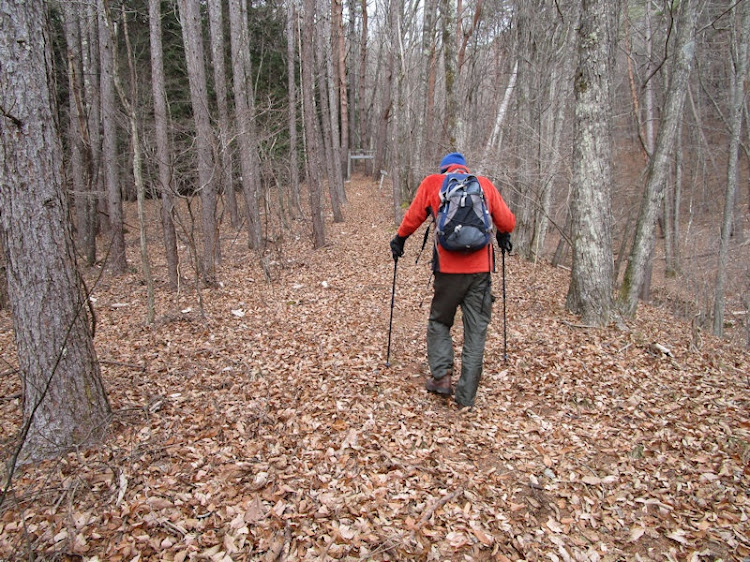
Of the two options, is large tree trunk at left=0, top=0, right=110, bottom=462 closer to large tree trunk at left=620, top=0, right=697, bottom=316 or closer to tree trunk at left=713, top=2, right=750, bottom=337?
large tree trunk at left=620, top=0, right=697, bottom=316

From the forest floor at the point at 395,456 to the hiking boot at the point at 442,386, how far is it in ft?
0.43

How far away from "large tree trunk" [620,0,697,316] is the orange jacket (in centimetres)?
384

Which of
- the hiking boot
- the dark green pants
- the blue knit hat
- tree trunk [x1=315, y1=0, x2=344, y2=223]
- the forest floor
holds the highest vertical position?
tree trunk [x1=315, y1=0, x2=344, y2=223]

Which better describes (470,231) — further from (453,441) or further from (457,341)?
(457,341)

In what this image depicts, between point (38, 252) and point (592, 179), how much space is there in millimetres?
5963

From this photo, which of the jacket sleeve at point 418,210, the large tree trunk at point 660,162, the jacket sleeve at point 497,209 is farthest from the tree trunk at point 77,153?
the large tree trunk at point 660,162

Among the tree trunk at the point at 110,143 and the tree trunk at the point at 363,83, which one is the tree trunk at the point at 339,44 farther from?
the tree trunk at the point at 110,143

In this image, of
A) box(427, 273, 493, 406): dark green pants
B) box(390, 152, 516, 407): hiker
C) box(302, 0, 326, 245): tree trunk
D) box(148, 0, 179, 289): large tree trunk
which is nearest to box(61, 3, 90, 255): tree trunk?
box(148, 0, 179, 289): large tree trunk

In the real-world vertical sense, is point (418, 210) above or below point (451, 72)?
below

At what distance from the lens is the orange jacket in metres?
4.04

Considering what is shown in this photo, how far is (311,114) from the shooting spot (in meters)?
11.9

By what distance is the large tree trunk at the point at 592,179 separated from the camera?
5.76m

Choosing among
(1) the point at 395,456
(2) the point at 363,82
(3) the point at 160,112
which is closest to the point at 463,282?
(1) the point at 395,456

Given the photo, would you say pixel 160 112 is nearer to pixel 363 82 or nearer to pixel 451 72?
pixel 451 72
